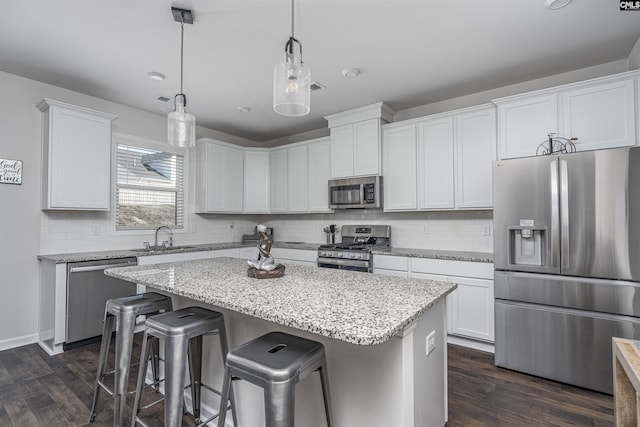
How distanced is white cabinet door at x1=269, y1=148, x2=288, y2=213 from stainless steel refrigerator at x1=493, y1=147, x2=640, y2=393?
3.07 meters

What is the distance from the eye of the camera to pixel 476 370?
103 inches

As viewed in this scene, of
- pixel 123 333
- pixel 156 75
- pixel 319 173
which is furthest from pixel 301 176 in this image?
pixel 123 333

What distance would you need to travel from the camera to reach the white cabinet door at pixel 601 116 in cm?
248

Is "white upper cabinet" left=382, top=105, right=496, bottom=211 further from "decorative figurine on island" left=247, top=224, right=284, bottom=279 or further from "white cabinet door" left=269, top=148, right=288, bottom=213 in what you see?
"decorative figurine on island" left=247, top=224, right=284, bottom=279

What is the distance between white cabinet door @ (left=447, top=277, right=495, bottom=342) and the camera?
2.92 meters

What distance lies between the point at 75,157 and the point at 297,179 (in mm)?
2681

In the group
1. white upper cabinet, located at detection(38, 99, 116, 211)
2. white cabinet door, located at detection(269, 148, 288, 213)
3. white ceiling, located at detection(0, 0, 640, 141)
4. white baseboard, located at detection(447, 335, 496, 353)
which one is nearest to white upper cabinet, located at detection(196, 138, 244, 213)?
white cabinet door, located at detection(269, 148, 288, 213)

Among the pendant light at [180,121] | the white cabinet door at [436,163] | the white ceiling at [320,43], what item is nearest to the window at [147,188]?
the white ceiling at [320,43]

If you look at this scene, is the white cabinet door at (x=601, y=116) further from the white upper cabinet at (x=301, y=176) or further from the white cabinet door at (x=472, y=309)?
the white upper cabinet at (x=301, y=176)

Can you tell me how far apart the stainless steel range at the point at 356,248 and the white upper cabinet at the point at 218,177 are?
174 centimetres

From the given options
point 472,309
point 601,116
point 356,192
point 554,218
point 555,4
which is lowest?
point 472,309

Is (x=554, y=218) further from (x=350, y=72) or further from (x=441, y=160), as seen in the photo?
(x=350, y=72)

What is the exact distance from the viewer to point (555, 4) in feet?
6.71

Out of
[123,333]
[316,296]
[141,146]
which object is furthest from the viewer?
[141,146]
